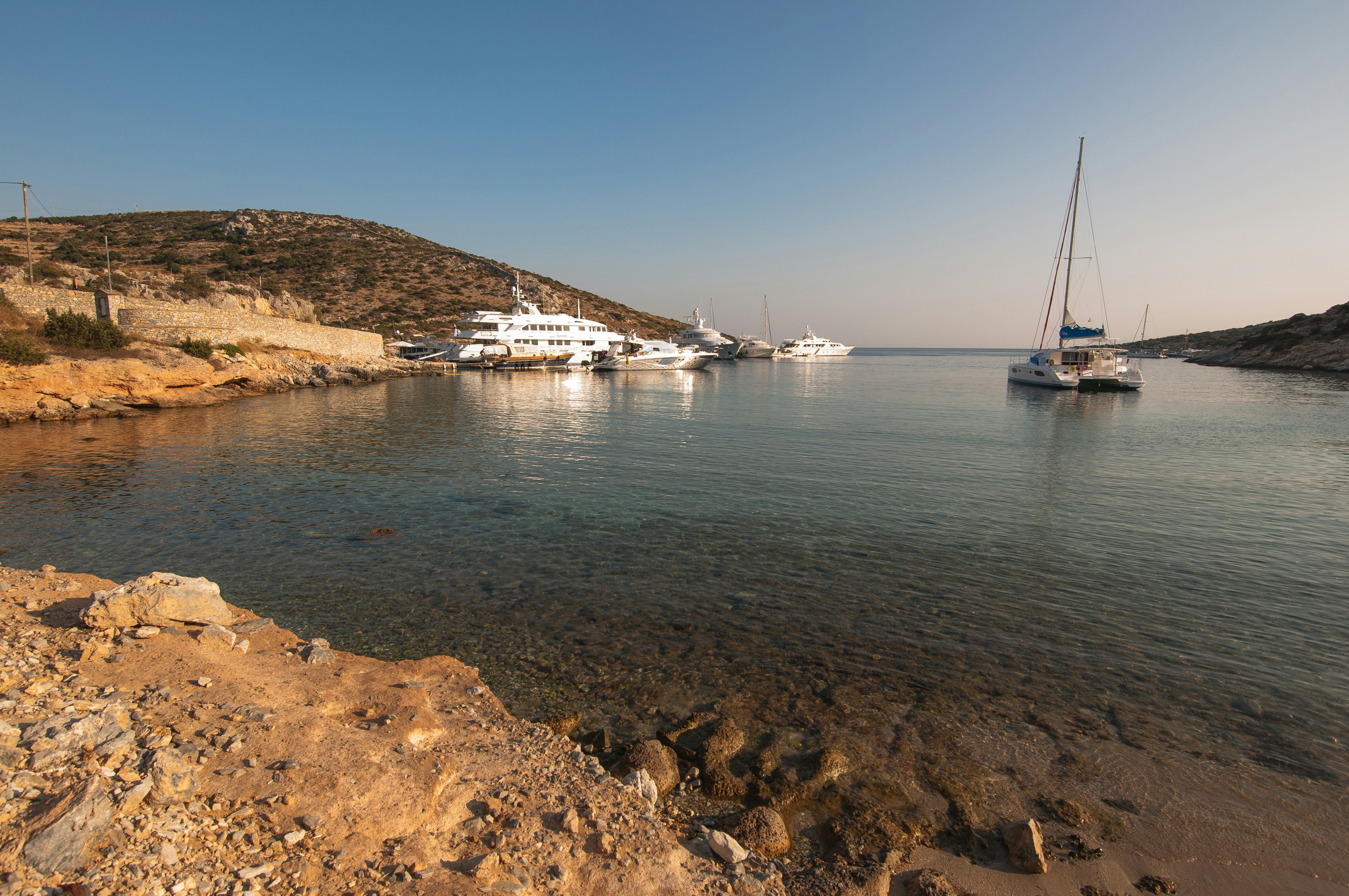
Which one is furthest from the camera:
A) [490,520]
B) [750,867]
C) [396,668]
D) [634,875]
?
[490,520]

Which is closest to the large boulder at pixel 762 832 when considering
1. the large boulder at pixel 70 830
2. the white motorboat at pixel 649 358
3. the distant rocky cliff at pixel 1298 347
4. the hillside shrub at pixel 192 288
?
the large boulder at pixel 70 830

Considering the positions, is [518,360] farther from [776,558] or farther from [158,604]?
[158,604]

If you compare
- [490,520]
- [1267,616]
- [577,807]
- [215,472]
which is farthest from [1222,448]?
[215,472]

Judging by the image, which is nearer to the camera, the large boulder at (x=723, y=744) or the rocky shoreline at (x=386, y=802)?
the rocky shoreline at (x=386, y=802)

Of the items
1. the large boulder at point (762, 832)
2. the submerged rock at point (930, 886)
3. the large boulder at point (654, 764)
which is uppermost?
the large boulder at point (654, 764)

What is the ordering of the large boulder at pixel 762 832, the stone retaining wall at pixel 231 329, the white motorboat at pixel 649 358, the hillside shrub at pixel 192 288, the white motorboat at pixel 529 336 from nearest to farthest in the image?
1. the large boulder at pixel 762 832
2. the stone retaining wall at pixel 231 329
3. the hillside shrub at pixel 192 288
4. the white motorboat at pixel 529 336
5. the white motorboat at pixel 649 358

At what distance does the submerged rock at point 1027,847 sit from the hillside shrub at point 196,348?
3930 centimetres

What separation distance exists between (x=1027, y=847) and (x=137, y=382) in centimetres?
3450

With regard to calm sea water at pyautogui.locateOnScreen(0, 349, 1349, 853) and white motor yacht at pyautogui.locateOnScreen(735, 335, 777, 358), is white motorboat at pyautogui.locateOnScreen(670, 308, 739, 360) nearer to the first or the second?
white motor yacht at pyautogui.locateOnScreen(735, 335, 777, 358)

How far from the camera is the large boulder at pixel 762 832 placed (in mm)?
4113

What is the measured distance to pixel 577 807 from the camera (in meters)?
4.03

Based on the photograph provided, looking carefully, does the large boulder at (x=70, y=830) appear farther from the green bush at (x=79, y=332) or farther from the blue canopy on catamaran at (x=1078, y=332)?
the blue canopy on catamaran at (x=1078, y=332)

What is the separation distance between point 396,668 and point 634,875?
3.53 meters

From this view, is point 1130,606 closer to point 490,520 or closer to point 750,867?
point 750,867
